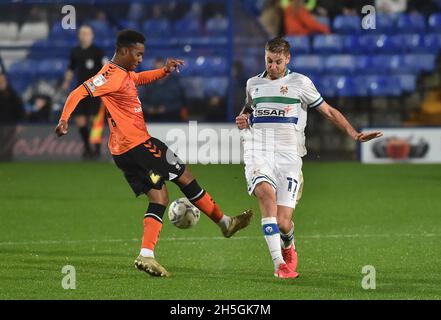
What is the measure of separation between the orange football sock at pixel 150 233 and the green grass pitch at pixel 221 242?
229mm

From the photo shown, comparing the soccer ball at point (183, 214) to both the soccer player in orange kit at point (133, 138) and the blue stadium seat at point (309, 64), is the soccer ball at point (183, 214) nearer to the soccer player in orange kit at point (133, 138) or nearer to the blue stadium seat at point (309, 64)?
the soccer player in orange kit at point (133, 138)

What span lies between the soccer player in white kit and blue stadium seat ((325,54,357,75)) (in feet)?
45.4

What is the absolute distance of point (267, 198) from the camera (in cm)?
823

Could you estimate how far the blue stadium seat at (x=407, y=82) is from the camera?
21719 millimetres

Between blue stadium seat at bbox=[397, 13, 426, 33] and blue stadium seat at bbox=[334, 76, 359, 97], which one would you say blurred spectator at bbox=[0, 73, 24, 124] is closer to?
blue stadium seat at bbox=[334, 76, 359, 97]

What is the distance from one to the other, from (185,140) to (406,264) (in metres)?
11.0

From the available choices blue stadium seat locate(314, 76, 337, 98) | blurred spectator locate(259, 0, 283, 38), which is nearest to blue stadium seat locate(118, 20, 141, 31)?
blurred spectator locate(259, 0, 283, 38)

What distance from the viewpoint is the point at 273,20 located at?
72.9 feet

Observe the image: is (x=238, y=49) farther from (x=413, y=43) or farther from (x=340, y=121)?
(x=340, y=121)

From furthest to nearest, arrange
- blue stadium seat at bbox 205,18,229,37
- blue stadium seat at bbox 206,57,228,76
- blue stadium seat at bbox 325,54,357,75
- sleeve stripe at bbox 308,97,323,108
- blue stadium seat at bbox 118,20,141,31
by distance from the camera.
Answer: blue stadium seat at bbox 118,20,141,31
blue stadium seat at bbox 325,54,357,75
blue stadium seat at bbox 205,18,229,37
blue stadium seat at bbox 206,57,228,76
sleeve stripe at bbox 308,97,323,108

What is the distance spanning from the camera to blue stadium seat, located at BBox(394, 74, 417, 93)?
71.3 feet

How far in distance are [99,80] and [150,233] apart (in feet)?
3.92

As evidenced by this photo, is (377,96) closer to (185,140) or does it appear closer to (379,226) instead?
(185,140)

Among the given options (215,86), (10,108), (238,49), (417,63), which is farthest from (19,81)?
(417,63)
